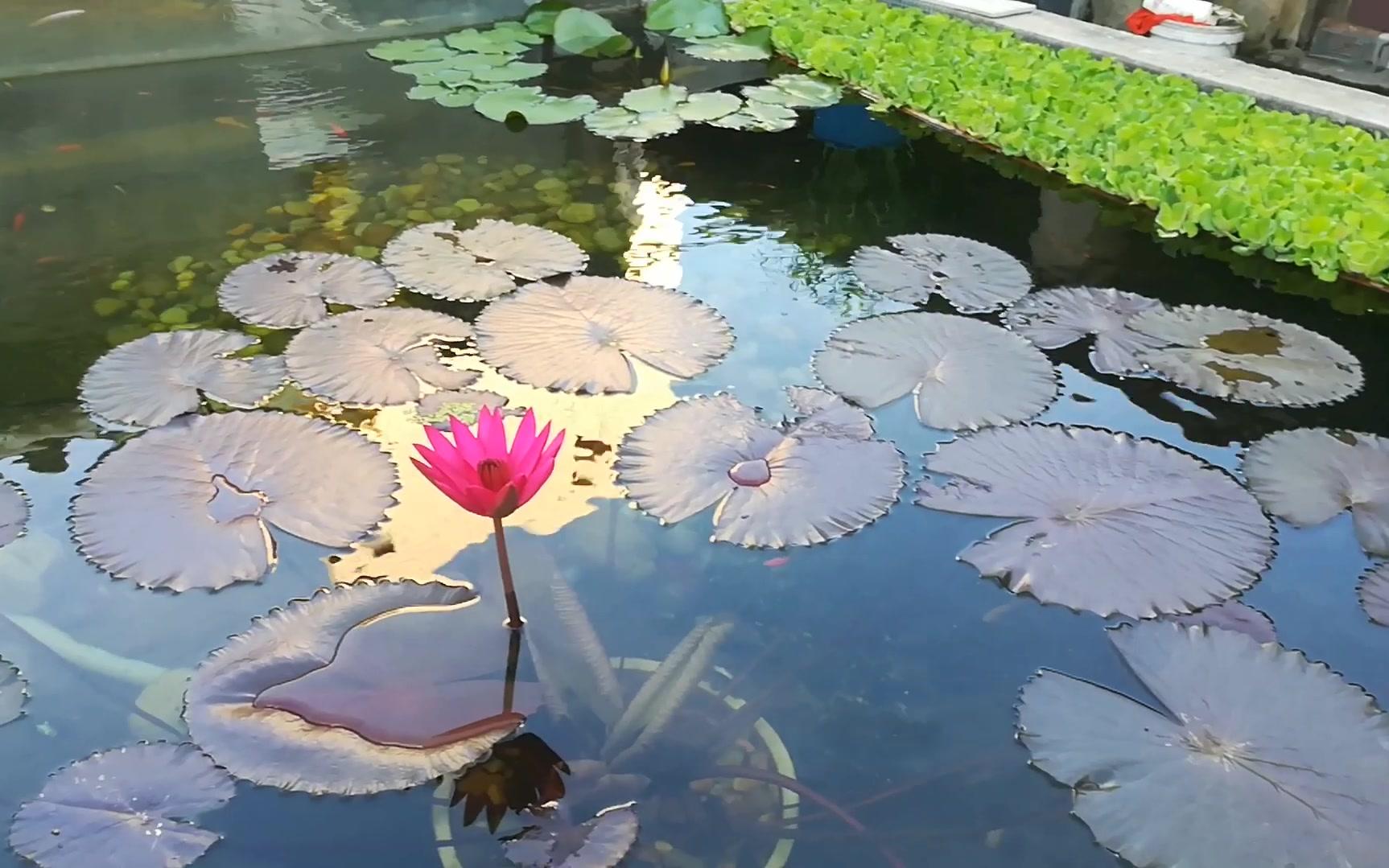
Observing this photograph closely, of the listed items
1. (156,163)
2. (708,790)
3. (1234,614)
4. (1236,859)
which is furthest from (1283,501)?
(156,163)

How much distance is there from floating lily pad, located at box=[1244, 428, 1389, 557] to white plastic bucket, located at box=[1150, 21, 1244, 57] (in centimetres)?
264

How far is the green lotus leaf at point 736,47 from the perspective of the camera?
4.02m

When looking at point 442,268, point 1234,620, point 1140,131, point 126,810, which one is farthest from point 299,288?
point 1140,131

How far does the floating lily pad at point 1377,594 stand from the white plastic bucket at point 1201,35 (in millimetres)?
2989

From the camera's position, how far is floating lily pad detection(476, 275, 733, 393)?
2041 mm

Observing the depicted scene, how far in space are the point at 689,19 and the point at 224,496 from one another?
128 inches

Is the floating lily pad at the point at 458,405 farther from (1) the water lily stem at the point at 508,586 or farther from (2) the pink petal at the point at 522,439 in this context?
(2) the pink petal at the point at 522,439

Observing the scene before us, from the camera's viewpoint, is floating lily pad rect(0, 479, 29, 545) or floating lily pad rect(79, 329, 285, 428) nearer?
floating lily pad rect(0, 479, 29, 545)

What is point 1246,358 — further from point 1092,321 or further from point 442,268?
point 442,268

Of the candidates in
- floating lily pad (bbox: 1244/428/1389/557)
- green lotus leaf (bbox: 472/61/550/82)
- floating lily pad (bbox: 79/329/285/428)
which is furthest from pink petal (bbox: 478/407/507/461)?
green lotus leaf (bbox: 472/61/550/82)

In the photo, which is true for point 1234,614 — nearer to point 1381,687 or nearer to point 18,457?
point 1381,687

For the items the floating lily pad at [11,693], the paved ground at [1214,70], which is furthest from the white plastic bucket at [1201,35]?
the floating lily pad at [11,693]

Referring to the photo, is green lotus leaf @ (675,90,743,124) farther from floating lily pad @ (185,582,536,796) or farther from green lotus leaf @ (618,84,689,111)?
floating lily pad @ (185,582,536,796)

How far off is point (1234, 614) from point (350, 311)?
1723 millimetres
